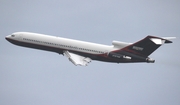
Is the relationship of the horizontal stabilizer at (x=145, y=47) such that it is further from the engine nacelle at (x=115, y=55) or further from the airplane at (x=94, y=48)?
the engine nacelle at (x=115, y=55)

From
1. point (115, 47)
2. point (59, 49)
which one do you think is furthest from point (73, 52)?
point (115, 47)

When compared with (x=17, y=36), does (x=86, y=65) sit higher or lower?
lower

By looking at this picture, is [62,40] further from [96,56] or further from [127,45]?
[127,45]

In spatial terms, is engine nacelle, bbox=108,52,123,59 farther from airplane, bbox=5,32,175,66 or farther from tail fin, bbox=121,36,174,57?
tail fin, bbox=121,36,174,57

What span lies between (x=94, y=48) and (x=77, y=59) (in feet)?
16.3

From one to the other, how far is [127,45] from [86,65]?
33.2ft

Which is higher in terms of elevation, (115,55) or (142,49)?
(142,49)

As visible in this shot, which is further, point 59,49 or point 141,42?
point 59,49

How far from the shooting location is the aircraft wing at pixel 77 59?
80.3 m

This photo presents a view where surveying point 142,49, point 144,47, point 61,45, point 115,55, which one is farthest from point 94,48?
point 144,47

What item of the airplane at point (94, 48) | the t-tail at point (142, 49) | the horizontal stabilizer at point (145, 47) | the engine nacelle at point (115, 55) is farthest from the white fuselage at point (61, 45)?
the horizontal stabilizer at point (145, 47)

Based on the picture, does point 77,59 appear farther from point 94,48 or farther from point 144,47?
point 144,47

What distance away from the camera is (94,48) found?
3342 inches

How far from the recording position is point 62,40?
285 feet
